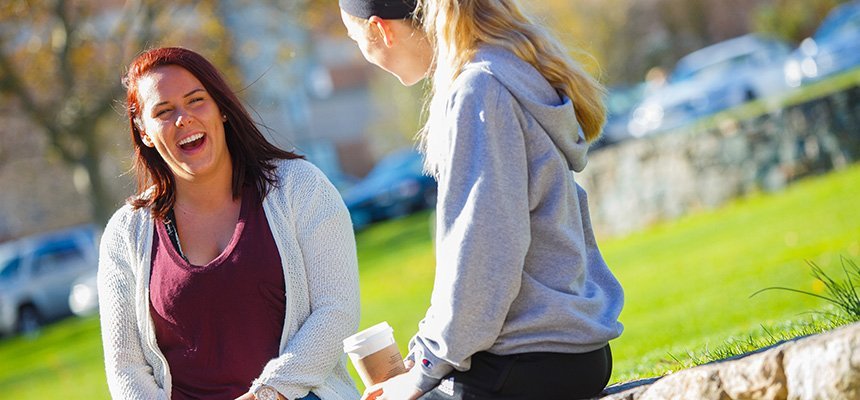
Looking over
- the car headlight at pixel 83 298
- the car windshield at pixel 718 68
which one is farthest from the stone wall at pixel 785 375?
the car windshield at pixel 718 68

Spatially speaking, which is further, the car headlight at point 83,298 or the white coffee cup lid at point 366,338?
the car headlight at point 83,298

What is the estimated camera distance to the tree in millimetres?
19219

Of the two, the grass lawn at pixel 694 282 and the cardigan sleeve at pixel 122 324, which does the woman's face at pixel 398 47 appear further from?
the grass lawn at pixel 694 282

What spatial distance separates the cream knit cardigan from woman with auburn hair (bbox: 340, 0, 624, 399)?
21.4 inches

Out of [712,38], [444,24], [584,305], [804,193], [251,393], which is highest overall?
[444,24]

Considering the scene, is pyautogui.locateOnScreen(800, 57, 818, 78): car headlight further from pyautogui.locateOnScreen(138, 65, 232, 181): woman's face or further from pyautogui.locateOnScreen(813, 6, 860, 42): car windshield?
pyautogui.locateOnScreen(138, 65, 232, 181): woman's face

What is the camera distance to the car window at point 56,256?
23.8 meters

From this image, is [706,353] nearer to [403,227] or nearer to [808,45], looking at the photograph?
[403,227]

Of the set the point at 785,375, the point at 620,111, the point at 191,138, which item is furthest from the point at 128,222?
the point at 620,111

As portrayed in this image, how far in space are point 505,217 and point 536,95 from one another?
13.7 inches

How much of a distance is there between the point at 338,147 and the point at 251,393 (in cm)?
4503

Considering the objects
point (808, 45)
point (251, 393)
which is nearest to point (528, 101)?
point (251, 393)

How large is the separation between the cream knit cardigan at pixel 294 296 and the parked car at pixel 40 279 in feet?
67.0

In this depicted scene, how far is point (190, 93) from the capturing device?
12.4ft
